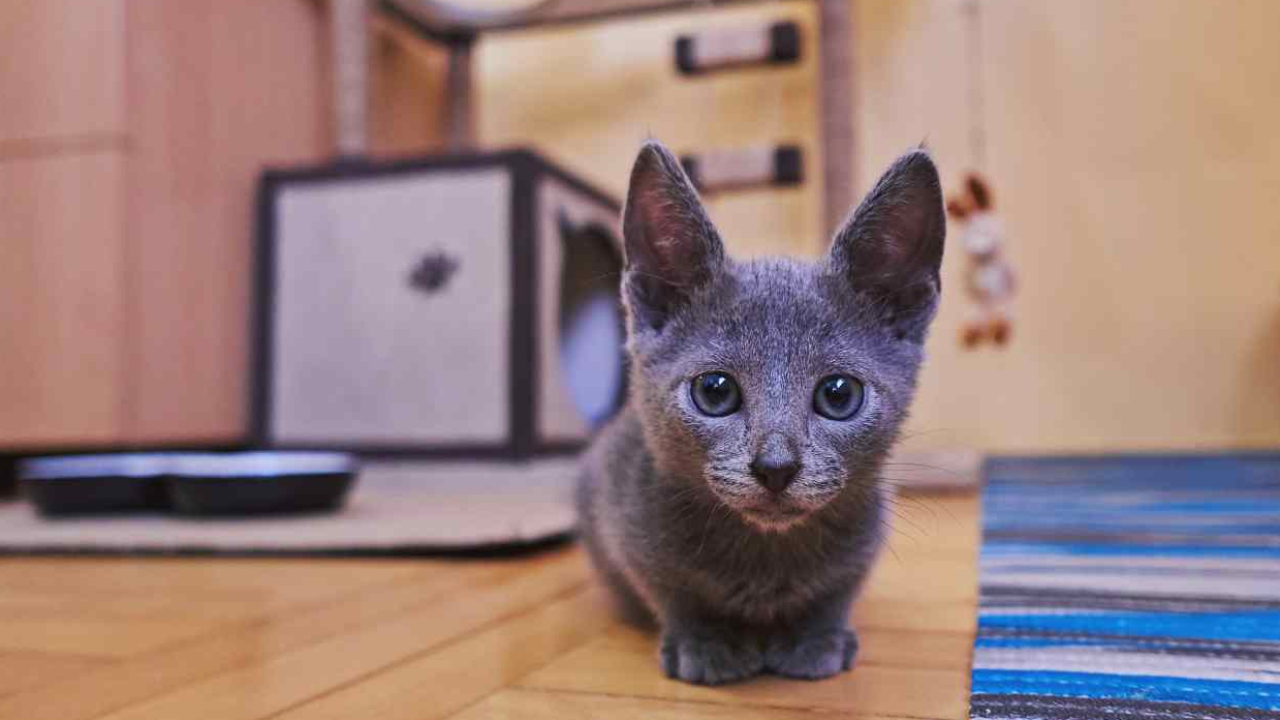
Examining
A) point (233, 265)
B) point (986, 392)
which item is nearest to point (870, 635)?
point (233, 265)

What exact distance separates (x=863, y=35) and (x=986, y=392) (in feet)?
3.44

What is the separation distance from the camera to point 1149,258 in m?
2.64

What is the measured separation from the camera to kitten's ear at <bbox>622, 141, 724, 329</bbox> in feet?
2.52

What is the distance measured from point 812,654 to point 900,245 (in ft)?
1.09

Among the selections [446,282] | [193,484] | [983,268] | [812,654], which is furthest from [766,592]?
[983,268]

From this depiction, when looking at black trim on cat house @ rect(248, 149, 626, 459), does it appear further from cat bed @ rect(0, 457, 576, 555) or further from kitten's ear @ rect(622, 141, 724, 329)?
kitten's ear @ rect(622, 141, 724, 329)

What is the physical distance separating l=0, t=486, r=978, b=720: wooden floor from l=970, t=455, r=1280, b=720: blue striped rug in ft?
0.17

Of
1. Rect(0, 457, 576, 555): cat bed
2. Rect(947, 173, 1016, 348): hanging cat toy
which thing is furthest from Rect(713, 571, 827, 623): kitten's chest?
Answer: Rect(947, 173, 1016, 348): hanging cat toy

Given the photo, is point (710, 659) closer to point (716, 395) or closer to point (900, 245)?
point (716, 395)

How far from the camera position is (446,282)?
2084 millimetres

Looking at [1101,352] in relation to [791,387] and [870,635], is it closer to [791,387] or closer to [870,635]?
[870,635]

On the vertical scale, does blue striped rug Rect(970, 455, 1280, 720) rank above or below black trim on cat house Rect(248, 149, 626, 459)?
below

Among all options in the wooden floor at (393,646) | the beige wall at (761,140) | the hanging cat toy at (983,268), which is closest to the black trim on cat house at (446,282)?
the beige wall at (761,140)

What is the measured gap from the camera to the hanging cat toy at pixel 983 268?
2559 mm
